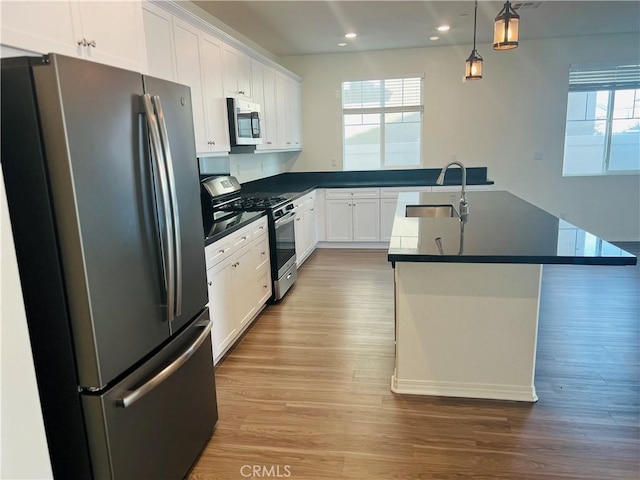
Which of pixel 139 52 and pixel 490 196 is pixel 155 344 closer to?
pixel 139 52

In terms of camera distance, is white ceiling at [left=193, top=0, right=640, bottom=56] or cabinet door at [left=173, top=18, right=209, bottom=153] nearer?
cabinet door at [left=173, top=18, right=209, bottom=153]

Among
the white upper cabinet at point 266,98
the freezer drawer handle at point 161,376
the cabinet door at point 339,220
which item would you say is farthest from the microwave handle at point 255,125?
the freezer drawer handle at point 161,376

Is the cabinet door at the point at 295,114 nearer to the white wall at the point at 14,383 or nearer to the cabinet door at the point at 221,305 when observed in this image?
the cabinet door at the point at 221,305

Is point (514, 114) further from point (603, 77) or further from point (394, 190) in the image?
point (394, 190)

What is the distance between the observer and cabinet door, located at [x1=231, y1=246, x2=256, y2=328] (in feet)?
10.6

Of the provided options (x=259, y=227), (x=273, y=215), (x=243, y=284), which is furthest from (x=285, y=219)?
(x=243, y=284)

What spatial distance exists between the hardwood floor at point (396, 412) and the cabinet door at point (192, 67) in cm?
162

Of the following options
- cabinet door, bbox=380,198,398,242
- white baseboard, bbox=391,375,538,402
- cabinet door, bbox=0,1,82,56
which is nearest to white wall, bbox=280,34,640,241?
cabinet door, bbox=380,198,398,242

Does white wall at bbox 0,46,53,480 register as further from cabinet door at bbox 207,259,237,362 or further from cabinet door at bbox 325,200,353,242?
cabinet door at bbox 325,200,353,242

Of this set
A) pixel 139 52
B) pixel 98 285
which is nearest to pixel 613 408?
pixel 98 285

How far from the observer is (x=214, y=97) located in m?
3.54

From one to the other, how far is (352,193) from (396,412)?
3980mm

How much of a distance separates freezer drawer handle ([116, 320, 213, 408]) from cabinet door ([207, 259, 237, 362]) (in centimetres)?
79

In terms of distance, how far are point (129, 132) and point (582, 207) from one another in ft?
20.6
